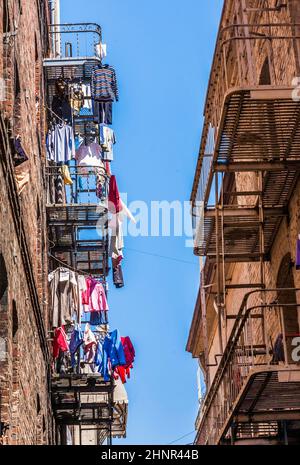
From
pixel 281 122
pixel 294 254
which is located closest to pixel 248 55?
pixel 281 122

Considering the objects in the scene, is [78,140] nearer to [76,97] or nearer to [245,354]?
[76,97]

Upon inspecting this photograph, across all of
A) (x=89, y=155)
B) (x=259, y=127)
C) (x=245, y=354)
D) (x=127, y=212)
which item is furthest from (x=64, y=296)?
(x=259, y=127)

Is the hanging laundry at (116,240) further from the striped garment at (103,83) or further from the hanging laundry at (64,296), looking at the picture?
the striped garment at (103,83)

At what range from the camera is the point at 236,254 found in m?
17.1

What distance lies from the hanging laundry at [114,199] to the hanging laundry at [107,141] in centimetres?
376

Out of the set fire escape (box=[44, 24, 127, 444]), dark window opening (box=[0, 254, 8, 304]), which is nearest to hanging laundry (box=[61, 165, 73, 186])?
fire escape (box=[44, 24, 127, 444])

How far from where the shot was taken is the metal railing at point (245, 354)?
13.0 m

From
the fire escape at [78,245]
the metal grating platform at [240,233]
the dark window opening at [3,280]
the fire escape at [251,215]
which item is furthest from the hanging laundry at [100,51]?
the dark window opening at [3,280]

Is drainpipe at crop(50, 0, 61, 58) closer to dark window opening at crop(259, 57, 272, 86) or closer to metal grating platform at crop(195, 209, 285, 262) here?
dark window opening at crop(259, 57, 272, 86)

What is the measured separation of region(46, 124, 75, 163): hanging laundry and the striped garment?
2.47 metres

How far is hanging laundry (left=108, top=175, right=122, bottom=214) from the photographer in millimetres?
23906
